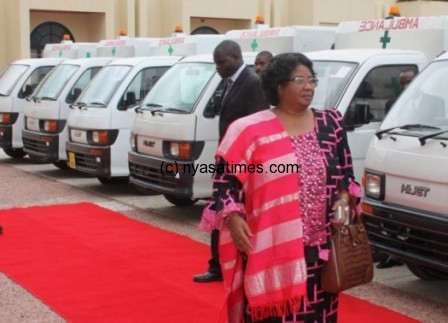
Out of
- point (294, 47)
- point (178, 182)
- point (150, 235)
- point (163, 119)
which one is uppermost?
point (294, 47)

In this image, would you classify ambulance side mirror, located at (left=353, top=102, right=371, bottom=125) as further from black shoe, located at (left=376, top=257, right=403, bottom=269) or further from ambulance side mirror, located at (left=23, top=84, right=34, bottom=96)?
ambulance side mirror, located at (left=23, top=84, right=34, bottom=96)

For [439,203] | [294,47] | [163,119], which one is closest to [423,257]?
[439,203]

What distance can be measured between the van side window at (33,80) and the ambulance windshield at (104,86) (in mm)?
2731

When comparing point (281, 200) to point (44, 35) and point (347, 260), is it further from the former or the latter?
point (44, 35)

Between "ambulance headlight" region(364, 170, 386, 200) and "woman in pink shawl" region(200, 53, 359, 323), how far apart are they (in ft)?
6.60

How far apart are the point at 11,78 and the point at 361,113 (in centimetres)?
880

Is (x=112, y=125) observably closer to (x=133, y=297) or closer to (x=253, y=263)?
(x=133, y=297)

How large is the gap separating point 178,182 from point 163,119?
0.84m

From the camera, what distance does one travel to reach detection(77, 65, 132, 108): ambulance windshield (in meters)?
10.7

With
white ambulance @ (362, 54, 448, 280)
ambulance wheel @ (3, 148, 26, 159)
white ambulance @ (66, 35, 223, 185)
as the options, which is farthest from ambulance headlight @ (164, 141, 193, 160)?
ambulance wheel @ (3, 148, 26, 159)

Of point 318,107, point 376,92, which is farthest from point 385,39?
point 318,107

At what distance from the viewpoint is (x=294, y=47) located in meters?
9.66

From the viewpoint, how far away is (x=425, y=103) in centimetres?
609

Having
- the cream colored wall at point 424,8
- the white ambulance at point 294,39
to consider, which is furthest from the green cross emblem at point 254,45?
the cream colored wall at point 424,8
